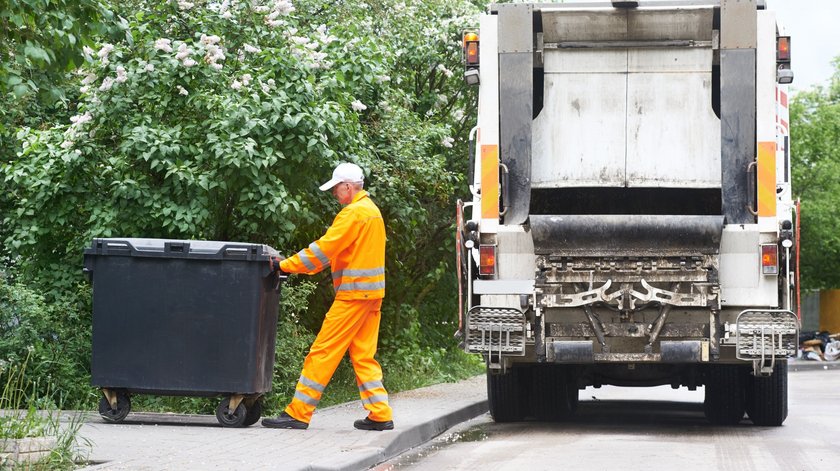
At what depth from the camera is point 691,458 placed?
25.1ft

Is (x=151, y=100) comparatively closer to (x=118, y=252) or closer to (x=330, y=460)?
(x=118, y=252)

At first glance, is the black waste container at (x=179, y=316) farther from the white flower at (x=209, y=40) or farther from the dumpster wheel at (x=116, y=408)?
the white flower at (x=209, y=40)

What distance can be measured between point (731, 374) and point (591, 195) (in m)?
1.89

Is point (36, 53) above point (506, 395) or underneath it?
above

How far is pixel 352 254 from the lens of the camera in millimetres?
8094

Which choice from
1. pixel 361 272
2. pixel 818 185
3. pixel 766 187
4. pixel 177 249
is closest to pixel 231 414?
pixel 177 249

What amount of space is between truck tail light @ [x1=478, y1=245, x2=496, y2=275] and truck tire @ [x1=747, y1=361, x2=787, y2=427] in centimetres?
231

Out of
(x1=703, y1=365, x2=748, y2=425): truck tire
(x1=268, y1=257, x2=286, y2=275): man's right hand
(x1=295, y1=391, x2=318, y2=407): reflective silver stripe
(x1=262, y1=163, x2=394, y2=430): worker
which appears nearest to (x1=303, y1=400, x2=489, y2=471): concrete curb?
(x1=262, y1=163, x2=394, y2=430): worker

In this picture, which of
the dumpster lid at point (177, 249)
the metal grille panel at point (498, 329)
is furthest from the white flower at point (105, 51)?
the metal grille panel at point (498, 329)

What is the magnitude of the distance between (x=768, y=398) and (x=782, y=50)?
2689 mm

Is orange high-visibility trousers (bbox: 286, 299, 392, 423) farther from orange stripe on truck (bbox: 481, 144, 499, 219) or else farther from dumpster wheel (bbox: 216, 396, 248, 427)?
orange stripe on truck (bbox: 481, 144, 499, 219)

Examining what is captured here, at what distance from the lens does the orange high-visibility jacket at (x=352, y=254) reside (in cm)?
799

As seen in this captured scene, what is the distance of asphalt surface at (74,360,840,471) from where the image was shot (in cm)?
637

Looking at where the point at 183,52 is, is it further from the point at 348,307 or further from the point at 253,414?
the point at 253,414
